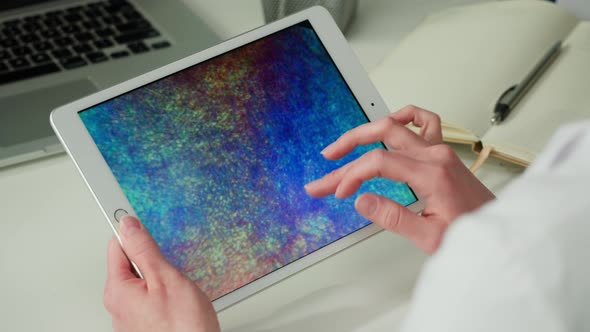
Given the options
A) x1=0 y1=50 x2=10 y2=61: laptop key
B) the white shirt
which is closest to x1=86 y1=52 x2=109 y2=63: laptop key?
x1=0 y1=50 x2=10 y2=61: laptop key

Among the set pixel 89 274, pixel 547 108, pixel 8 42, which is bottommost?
pixel 547 108

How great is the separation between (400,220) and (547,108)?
0.33 metres

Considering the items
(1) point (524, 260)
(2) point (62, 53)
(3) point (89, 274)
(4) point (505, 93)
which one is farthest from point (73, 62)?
(1) point (524, 260)

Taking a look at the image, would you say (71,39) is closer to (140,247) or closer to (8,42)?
(8,42)

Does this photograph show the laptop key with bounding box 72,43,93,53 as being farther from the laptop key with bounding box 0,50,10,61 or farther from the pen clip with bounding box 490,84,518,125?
the pen clip with bounding box 490,84,518,125

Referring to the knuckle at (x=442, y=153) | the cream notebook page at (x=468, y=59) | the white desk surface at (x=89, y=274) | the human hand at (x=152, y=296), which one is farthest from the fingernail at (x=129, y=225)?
the cream notebook page at (x=468, y=59)

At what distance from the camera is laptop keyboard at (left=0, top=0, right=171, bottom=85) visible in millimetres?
934

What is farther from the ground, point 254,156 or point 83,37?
point 83,37

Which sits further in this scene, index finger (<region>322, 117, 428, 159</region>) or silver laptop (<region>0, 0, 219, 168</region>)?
silver laptop (<region>0, 0, 219, 168</region>)

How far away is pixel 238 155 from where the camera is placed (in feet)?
2.21

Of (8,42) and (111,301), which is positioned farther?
(8,42)

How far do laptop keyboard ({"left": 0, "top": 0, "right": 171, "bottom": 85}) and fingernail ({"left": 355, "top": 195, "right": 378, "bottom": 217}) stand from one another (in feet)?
1.52

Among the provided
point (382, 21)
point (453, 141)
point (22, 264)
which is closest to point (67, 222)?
point (22, 264)

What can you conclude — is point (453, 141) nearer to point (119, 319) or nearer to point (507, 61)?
point (507, 61)
